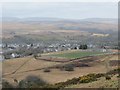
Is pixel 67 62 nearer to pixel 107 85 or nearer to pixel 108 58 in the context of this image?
pixel 108 58

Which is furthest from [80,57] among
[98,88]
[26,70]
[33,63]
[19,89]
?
[98,88]

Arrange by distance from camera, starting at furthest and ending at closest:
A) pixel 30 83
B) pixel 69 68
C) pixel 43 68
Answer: pixel 43 68, pixel 69 68, pixel 30 83

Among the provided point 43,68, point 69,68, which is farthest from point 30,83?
point 43,68

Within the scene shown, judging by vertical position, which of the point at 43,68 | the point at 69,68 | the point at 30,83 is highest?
the point at 30,83

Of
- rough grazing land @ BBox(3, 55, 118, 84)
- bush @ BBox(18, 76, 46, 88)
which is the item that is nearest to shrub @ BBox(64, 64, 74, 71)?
rough grazing land @ BBox(3, 55, 118, 84)

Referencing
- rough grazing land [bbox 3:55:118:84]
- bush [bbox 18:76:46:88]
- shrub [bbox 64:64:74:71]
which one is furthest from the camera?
shrub [bbox 64:64:74:71]

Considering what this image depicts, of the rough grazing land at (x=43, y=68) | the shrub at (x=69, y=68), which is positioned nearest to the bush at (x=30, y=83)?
the rough grazing land at (x=43, y=68)

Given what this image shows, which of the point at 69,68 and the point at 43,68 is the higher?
the point at 69,68

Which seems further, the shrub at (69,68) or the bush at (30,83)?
the shrub at (69,68)

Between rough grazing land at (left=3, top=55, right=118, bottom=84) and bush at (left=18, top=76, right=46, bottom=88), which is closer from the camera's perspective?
bush at (left=18, top=76, right=46, bottom=88)

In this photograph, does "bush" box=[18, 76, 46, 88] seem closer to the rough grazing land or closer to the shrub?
the rough grazing land

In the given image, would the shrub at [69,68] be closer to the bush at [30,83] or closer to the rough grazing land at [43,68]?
the rough grazing land at [43,68]

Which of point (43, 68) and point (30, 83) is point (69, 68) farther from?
point (30, 83)
